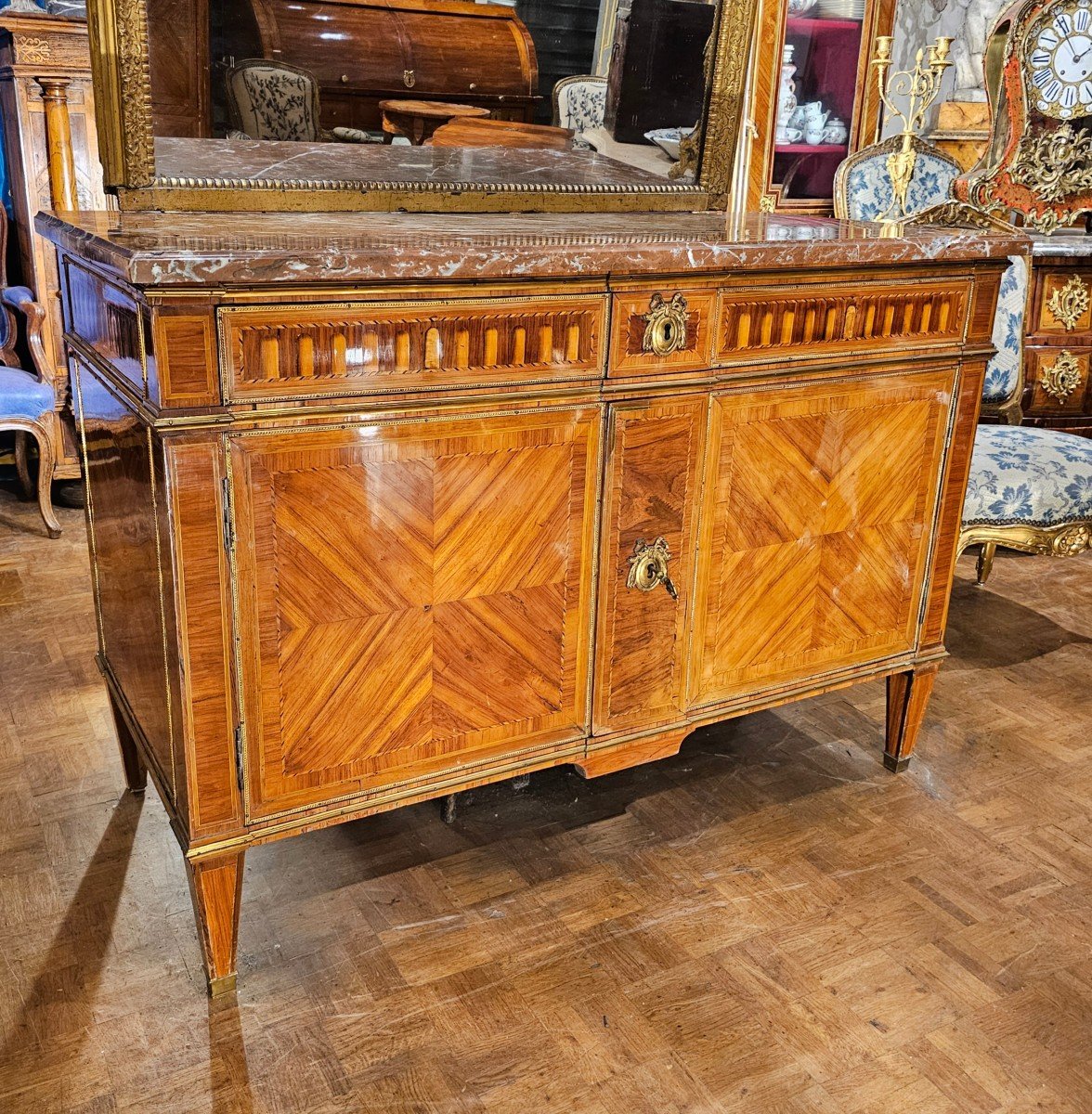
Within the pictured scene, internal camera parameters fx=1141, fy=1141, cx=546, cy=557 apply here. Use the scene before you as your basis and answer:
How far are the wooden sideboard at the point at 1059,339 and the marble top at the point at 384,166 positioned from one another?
94.9 inches

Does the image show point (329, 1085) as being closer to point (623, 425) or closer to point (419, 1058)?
point (419, 1058)

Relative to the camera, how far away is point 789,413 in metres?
1.96

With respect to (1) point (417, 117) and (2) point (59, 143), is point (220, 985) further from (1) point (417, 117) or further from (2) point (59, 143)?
(2) point (59, 143)

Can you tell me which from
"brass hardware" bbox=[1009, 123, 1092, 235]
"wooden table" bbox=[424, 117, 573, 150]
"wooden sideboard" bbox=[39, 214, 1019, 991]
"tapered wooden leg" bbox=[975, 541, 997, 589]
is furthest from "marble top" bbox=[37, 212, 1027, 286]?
"brass hardware" bbox=[1009, 123, 1092, 235]

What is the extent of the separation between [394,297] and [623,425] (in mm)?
440

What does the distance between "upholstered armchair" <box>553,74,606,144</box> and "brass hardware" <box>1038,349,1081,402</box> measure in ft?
8.67

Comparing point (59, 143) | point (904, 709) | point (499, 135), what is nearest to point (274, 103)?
point (499, 135)

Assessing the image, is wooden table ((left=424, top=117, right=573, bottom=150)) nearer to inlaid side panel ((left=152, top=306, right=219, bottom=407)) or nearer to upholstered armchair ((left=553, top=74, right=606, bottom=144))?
upholstered armchair ((left=553, top=74, right=606, bottom=144))

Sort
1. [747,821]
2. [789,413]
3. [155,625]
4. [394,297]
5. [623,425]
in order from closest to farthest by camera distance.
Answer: [394,297], [155,625], [623,425], [789,413], [747,821]

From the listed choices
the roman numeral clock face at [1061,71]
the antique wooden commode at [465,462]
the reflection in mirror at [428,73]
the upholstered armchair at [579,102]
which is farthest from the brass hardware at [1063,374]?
the upholstered armchair at [579,102]

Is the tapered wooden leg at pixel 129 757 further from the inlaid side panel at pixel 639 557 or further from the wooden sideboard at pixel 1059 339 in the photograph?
the wooden sideboard at pixel 1059 339

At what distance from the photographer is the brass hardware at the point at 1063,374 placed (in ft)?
13.9

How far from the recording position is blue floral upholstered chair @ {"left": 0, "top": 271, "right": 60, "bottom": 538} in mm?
3604

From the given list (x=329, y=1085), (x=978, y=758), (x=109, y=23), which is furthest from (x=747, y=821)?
(x=109, y=23)
